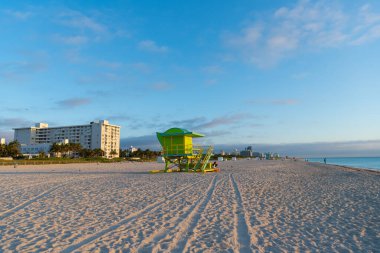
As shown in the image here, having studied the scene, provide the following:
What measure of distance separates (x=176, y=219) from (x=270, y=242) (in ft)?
8.13

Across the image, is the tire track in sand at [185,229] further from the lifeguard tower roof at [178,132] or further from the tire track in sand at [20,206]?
the lifeguard tower roof at [178,132]

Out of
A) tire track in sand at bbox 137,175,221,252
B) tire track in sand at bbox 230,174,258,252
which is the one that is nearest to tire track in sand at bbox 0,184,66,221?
tire track in sand at bbox 137,175,221,252

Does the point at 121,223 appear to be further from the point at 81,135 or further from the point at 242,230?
the point at 81,135

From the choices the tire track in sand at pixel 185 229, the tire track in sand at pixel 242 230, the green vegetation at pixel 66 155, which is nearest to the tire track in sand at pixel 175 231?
the tire track in sand at pixel 185 229

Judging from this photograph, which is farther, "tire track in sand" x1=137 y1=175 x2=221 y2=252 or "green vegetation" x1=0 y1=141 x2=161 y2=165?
"green vegetation" x1=0 y1=141 x2=161 y2=165

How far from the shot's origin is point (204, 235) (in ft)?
18.9

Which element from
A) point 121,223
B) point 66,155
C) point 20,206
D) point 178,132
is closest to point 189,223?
point 121,223

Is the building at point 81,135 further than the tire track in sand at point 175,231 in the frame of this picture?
Yes

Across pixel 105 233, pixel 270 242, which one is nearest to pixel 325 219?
pixel 270 242

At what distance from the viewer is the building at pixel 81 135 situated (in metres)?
148

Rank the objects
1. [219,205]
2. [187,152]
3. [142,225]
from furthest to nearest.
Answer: [187,152] → [219,205] → [142,225]

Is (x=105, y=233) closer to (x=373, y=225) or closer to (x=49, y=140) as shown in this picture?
(x=373, y=225)

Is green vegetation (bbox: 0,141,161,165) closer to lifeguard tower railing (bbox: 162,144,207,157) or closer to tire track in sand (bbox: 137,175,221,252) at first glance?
lifeguard tower railing (bbox: 162,144,207,157)

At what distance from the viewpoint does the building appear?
148 m
